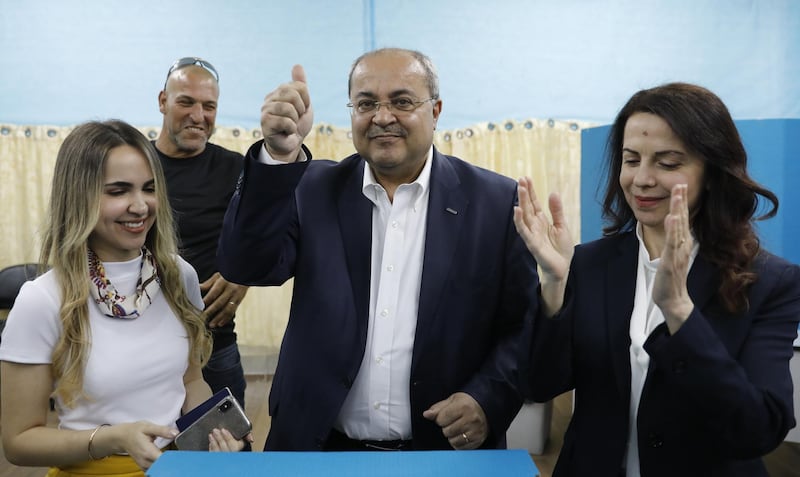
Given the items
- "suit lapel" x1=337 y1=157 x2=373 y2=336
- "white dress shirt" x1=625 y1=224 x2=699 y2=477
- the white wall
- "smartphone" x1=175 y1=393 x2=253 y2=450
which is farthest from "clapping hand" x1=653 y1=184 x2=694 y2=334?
the white wall

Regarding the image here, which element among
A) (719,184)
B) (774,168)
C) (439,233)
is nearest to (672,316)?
(719,184)

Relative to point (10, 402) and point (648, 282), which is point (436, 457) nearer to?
point (648, 282)

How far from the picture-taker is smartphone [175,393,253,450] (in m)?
1.13

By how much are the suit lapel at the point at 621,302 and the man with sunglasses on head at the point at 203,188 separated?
1.28 metres

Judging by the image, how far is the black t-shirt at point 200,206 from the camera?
7.52ft

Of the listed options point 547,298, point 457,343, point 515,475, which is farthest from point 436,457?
point 457,343

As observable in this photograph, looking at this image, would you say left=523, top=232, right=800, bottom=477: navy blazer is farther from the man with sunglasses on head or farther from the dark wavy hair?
the man with sunglasses on head

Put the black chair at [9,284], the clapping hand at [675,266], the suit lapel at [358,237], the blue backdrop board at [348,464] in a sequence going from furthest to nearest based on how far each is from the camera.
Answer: the black chair at [9,284] → the suit lapel at [358,237] → the clapping hand at [675,266] → the blue backdrop board at [348,464]

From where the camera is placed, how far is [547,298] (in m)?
1.25

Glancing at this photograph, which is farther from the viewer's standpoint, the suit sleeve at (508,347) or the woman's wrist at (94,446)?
the suit sleeve at (508,347)

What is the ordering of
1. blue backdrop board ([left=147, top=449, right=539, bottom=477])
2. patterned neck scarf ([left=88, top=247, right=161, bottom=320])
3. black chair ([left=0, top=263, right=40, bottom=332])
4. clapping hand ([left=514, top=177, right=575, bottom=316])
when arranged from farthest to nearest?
black chair ([left=0, top=263, right=40, bottom=332]) < patterned neck scarf ([left=88, top=247, right=161, bottom=320]) < clapping hand ([left=514, top=177, right=575, bottom=316]) < blue backdrop board ([left=147, top=449, right=539, bottom=477])

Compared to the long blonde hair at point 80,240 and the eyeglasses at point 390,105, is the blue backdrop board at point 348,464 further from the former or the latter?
the eyeglasses at point 390,105

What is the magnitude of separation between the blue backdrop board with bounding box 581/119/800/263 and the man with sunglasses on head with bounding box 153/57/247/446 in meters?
1.84

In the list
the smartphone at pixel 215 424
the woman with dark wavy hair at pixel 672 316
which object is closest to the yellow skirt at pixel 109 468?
the smartphone at pixel 215 424
